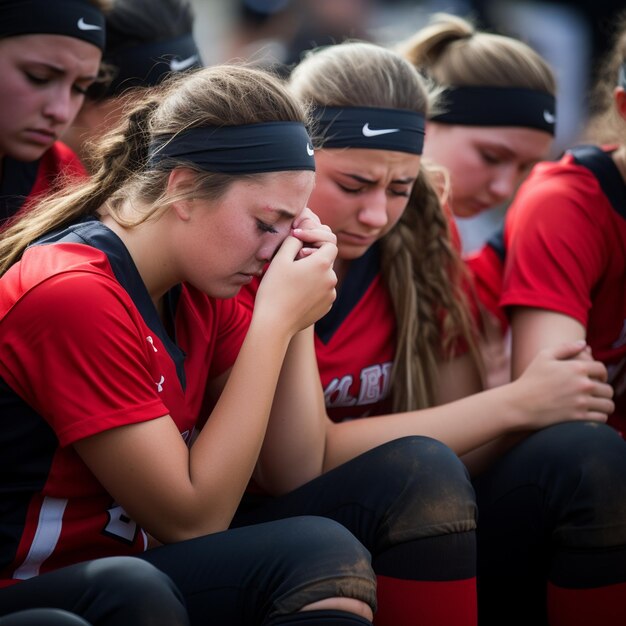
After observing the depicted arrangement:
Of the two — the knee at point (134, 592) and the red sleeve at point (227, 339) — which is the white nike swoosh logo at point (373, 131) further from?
the knee at point (134, 592)

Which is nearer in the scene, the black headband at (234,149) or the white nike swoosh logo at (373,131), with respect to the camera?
the black headband at (234,149)

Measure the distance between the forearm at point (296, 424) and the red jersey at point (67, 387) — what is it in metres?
0.38

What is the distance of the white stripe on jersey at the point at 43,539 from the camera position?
204 centimetres

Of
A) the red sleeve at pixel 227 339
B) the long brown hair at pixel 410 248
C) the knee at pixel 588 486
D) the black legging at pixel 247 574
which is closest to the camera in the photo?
the black legging at pixel 247 574

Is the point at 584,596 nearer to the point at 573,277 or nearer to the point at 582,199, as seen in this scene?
the point at 573,277

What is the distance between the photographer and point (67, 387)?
1.97m

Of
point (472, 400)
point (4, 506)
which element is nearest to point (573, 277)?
point (472, 400)

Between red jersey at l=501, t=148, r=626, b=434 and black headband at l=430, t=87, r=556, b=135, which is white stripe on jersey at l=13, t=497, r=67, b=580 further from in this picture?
black headband at l=430, t=87, r=556, b=135

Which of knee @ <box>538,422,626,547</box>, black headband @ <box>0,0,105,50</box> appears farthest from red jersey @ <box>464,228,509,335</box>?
black headband @ <box>0,0,105,50</box>

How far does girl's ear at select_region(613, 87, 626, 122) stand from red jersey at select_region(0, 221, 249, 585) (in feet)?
5.85

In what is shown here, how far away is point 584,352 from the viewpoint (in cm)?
279

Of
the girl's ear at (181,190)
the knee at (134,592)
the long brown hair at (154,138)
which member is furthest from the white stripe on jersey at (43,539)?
the girl's ear at (181,190)

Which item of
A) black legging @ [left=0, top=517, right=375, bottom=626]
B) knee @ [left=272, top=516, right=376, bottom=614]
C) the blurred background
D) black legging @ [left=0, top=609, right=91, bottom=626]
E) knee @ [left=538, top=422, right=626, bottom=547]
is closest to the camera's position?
black legging @ [left=0, top=609, right=91, bottom=626]

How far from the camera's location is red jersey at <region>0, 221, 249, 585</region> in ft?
6.49
